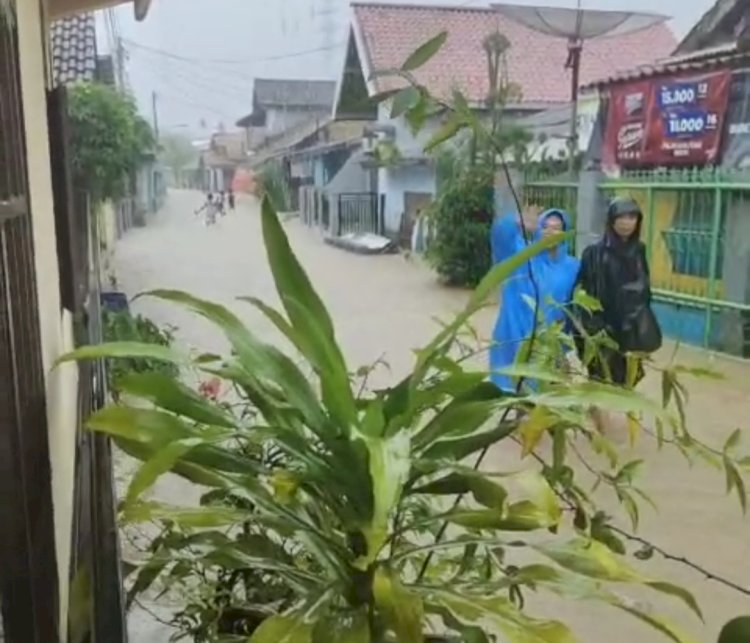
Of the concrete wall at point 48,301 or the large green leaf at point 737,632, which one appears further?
the concrete wall at point 48,301

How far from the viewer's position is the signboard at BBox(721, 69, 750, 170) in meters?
2.77

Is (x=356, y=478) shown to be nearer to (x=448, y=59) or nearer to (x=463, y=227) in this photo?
(x=448, y=59)

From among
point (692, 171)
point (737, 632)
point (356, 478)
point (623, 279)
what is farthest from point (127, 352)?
point (692, 171)

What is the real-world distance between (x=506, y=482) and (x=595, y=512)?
0.29 meters

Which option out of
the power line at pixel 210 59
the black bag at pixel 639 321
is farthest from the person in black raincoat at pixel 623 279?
the power line at pixel 210 59

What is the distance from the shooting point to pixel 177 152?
80.2 inches

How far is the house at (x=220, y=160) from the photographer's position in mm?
2037

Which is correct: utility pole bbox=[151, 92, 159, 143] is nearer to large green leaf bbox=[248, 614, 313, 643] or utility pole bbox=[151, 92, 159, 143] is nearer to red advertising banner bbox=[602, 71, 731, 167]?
red advertising banner bbox=[602, 71, 731, 167]

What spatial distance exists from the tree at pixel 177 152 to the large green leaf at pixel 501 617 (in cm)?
158

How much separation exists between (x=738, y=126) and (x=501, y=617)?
2.68m

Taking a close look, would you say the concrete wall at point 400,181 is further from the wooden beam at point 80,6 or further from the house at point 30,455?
the house at point 30,455

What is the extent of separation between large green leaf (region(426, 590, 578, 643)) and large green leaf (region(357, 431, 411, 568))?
7 cm

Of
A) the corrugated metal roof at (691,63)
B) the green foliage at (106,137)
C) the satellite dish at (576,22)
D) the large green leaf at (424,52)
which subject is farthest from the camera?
the corrugated metal roof at (691,63)

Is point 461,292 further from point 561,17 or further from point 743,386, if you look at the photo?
point 743,386
